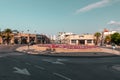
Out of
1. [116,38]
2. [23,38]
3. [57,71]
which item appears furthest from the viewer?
[23,38]

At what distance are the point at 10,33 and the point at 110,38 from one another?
5978cm

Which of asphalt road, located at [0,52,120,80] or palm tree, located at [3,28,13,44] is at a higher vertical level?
palm tree, located at [3,28,13,44]

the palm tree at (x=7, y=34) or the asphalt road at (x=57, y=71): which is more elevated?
the palm tree at (x=7, y=34)

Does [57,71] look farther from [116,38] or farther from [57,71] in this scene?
[116,38]

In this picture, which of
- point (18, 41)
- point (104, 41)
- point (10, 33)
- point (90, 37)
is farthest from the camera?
point (104, 41)

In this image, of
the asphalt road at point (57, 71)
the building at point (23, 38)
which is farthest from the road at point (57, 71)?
the building at point (23, 38)

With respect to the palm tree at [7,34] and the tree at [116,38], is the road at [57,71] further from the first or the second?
the tree at [116,38]

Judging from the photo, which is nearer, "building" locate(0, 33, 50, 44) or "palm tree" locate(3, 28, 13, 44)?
"palm tree" locate(3, 28, 13, 44)

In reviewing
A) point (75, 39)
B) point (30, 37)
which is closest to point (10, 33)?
point (30, 37)

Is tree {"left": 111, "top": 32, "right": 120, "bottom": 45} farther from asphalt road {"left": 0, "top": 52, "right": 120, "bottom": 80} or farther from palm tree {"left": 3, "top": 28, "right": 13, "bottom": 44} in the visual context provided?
asphalt road {"left": 0, "top": 52, "right": 120, "bottom": 80}

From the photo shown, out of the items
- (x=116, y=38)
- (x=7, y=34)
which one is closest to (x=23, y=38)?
(x=7, y=34)

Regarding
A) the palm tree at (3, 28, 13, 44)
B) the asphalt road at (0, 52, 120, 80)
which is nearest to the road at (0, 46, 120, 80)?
the asphalt road at (0, 52, 120, 80)

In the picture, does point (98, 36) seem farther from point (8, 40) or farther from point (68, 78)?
point (68, 78)

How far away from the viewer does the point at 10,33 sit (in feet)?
366
